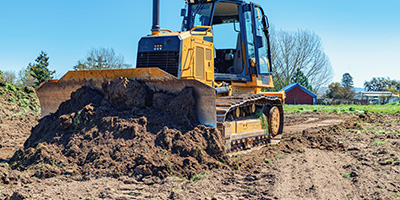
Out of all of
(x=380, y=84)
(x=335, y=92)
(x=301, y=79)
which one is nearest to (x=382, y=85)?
(x=380, y=84)

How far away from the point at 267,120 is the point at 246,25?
242 centimetres

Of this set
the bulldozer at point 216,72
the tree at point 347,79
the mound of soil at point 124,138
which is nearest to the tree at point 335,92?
the tree at point 347,79

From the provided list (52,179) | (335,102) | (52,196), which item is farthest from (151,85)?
(335,102)

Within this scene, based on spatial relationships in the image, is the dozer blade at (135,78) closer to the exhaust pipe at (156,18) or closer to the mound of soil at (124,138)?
the mound of soil at (124,138)

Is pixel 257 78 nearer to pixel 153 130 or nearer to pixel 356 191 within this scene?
pixel 153 130

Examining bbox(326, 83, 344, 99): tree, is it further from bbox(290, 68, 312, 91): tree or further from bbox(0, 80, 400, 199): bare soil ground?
bbox(0, 80, 400, 199): bare soil ground

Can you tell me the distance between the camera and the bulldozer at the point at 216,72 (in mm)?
6531

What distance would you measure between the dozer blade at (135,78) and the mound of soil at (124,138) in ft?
0.44

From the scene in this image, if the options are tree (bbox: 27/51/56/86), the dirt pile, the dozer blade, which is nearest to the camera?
the dozer blade

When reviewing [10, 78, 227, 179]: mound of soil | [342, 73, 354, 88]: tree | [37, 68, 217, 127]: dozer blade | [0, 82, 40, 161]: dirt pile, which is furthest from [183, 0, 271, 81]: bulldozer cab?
[342, 73, 354, 88]: tree

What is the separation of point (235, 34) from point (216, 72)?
1189 mm

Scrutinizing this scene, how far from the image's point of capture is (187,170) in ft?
17.4

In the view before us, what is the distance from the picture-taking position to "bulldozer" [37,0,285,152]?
21.4ft

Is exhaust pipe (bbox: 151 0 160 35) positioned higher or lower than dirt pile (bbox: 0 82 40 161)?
higher
